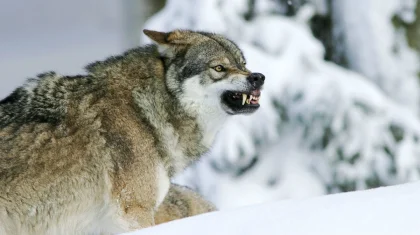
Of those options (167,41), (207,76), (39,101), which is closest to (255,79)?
(207,76)

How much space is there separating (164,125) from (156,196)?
44 cm

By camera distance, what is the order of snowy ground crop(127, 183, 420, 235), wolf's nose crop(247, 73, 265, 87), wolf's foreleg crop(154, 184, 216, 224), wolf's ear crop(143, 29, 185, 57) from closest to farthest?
snowy ground crop(127, 183, 420, 235) < wolf's nose crop(247, 73, 265, 87) < wolf's ear crop(143, 29, 185, 57) < wolf's foreleg crop(154, 184, 216, 224)

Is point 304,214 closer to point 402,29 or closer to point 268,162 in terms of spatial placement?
point 268,162

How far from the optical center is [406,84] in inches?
439

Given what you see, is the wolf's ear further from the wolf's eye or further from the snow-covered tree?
the snow-covered tree

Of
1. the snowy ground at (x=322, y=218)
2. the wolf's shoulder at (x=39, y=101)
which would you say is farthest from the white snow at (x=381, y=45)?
the snowy ground at (x=322, y=218)

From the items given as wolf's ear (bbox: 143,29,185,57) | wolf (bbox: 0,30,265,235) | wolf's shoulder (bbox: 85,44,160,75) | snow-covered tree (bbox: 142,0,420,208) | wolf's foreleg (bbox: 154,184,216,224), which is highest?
wolf's ear (bbox: 143,29,185,57)

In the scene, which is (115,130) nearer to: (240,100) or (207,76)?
(207,76)

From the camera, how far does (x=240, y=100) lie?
610 cm

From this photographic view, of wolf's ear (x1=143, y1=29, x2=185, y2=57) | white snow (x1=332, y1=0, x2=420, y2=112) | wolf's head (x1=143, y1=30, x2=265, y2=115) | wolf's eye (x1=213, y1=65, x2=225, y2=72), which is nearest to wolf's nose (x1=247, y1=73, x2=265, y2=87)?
wolf's head (x1=143, y1=30, x2=265, y2=115)

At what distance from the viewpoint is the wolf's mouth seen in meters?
6.09

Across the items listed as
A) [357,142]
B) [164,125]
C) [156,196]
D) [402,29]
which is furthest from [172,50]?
[402,29]

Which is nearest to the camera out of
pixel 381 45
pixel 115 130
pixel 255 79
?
pixel 115 130

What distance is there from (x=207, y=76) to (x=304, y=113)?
4.55 metres
